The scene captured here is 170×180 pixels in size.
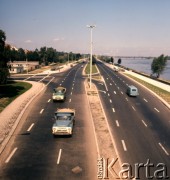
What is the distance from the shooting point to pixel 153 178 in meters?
18.0

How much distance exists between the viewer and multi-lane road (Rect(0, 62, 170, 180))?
18.7m

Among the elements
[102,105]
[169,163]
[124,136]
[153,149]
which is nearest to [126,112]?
[102,105]

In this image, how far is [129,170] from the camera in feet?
62.1

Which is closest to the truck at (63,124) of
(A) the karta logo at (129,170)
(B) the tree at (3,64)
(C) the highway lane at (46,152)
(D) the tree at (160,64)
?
(C) the highway lane at (46,152)

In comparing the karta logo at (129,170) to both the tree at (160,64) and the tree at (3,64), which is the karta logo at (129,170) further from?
the tree at (160,64)

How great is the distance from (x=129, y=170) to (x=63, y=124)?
883cm

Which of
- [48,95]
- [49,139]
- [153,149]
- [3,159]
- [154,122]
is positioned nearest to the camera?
[3,159]

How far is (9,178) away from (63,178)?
3.65 meters

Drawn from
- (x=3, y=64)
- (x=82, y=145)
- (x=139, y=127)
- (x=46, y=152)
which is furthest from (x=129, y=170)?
(x=3, y=64)

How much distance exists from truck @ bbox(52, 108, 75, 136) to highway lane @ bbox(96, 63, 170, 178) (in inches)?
188

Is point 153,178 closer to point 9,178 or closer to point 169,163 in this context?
point 169,163

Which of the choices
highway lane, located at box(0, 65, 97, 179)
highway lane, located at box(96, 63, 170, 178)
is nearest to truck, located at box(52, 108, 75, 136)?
highway lane, located at box(0, 65, 97, 179)

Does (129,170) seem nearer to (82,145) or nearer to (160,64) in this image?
(82,145)

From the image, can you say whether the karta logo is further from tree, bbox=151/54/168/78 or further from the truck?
tree, bbox=151/54/168/78
